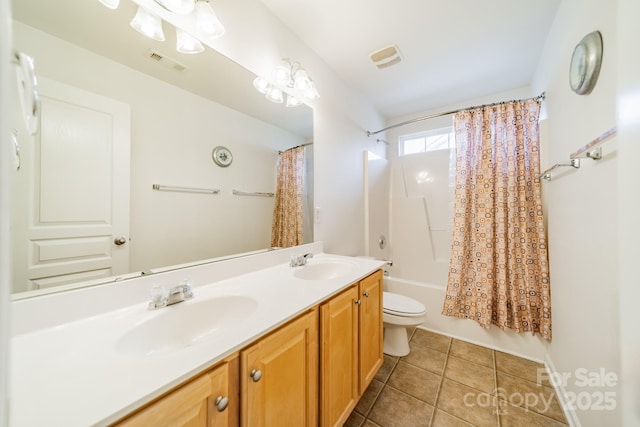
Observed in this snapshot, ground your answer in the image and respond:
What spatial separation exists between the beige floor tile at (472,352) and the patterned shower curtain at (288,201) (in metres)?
1.64

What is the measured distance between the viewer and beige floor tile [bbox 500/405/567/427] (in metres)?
1.20

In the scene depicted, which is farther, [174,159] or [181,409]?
[174,159]

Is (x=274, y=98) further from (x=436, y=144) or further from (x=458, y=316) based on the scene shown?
(x=458, y=316)

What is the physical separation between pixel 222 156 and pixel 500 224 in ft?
7.15

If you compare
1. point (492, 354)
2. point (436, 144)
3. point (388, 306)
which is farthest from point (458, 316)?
point (436, 144)

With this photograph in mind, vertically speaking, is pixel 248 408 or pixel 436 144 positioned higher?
pixel 436 144

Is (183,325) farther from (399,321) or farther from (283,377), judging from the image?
(399,321)

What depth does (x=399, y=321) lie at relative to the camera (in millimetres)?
1677

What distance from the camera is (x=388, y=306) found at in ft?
5.86

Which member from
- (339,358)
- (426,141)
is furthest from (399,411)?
(426,141)

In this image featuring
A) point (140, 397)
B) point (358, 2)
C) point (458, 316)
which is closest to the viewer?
point (140, 397)

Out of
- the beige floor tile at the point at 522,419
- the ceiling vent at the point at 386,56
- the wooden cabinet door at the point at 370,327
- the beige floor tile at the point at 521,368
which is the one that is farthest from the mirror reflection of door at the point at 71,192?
the beige floor tile at the point at 521,368

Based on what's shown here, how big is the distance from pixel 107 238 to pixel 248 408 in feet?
2.58

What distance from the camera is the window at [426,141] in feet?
8.61
